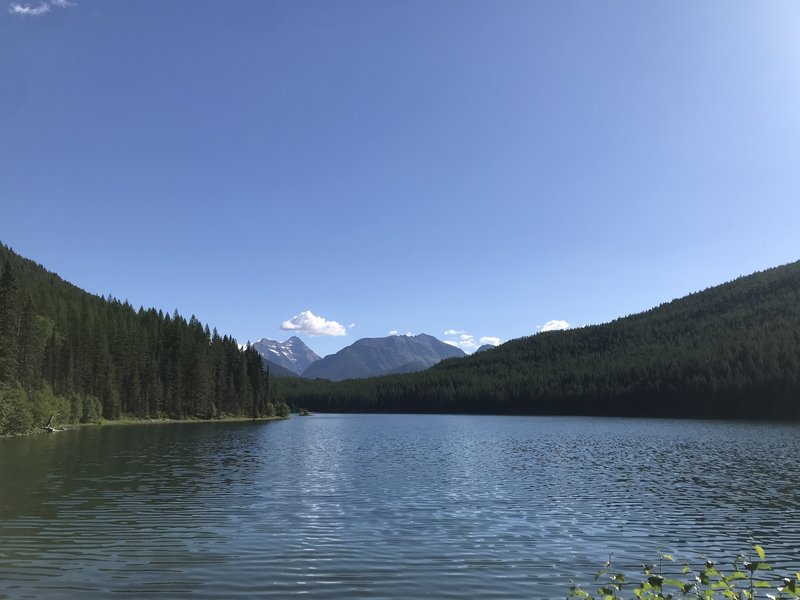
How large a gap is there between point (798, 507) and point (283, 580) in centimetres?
3066

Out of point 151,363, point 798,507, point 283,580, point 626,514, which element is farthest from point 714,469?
point 151,363

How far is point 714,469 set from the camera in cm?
5216

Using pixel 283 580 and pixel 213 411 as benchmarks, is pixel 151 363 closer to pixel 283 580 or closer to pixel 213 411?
pixel 213 411

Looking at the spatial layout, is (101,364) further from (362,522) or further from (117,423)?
(362,522)

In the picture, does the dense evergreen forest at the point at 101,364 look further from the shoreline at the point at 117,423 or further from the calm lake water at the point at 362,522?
the calm lake water at the point at 362,522

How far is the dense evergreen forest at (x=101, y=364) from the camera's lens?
4031 inches

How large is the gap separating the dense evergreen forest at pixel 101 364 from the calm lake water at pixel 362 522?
173 feet

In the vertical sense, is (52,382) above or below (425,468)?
above

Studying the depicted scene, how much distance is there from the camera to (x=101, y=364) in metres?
135

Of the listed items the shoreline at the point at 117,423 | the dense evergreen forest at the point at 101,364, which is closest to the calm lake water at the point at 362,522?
the shoreline at the point at 117,423

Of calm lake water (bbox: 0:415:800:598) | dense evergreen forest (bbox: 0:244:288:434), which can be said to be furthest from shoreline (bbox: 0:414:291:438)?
calm lake water (bbox: 0:415:800:598)

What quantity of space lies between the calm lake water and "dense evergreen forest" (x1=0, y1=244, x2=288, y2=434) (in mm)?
52857

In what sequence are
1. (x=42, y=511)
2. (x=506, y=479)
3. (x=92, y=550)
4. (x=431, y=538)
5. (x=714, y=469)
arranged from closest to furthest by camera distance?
(x=92, y=550), (x=431, y=538), (x=42, y=511), (x=506, y=479), (x=714, y=469)

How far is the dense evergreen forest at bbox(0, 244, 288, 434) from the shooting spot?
336ft
